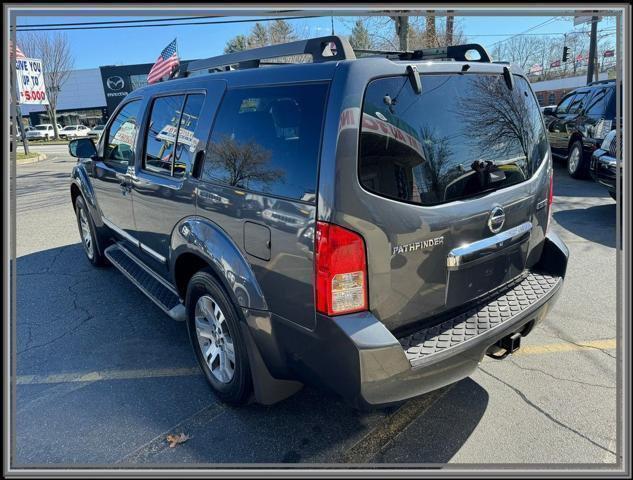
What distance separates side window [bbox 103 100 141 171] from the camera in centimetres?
383

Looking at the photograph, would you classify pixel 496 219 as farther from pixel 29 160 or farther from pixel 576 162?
pixel 29 160

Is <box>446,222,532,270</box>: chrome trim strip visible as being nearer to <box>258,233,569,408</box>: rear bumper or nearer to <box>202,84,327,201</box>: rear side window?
<box>258,233,569,408</box>: rear bumper

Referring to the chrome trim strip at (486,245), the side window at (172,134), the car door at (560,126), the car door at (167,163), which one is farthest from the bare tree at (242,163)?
the car door at (560,126)

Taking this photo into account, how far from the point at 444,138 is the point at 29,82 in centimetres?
2107

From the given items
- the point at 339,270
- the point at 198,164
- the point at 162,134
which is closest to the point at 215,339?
the point at 198,164

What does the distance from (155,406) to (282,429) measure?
2.84 ft

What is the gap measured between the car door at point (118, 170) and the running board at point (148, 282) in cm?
24

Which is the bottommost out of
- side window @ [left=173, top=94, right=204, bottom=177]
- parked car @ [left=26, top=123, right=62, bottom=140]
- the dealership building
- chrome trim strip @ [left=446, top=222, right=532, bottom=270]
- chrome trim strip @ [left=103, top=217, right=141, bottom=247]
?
chrome trim strip @ [left=103, top=217, right=141, bottom=247]

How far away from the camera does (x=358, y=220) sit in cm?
198

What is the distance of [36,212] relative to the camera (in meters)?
8.77

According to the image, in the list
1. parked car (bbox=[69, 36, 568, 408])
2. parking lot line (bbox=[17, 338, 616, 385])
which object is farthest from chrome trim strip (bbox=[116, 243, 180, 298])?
parking lot line (bbox=[17, 338, 616, 385])

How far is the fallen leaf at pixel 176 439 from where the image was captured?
8.26 feet

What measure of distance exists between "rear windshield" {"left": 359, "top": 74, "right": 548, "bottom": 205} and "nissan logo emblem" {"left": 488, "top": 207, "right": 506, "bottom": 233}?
0.13m

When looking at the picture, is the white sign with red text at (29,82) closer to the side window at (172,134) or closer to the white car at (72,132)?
the side window at (172,134)
